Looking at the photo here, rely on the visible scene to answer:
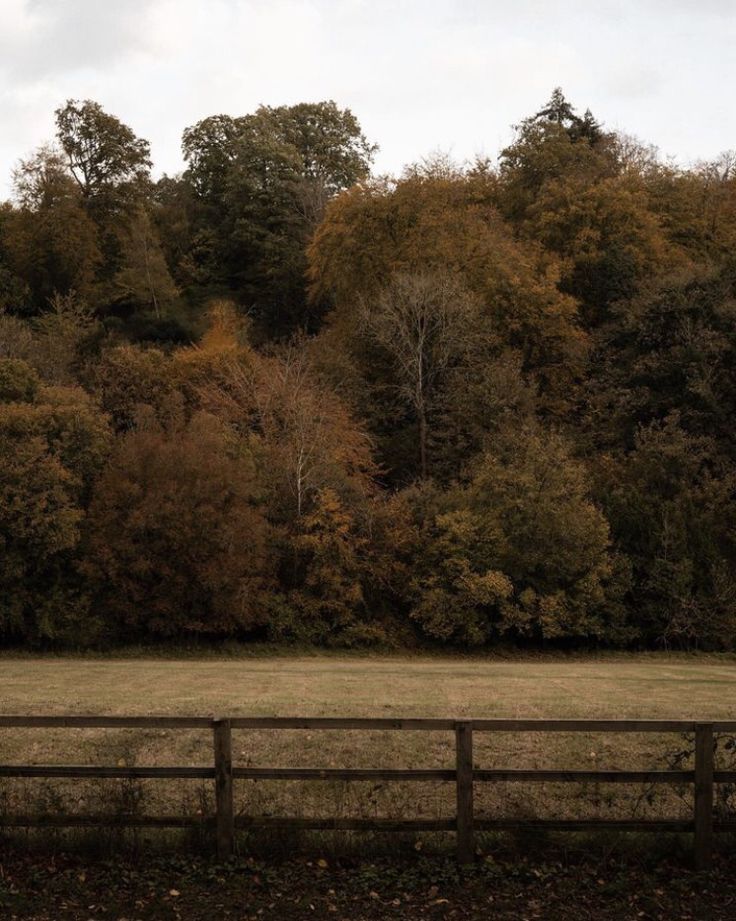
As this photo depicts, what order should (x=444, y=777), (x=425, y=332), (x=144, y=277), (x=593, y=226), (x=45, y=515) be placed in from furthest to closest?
1. (x=144, y=277)
2. (x=593, y=226)
3. (x=425, y=332)
4. (x=45, y=515)
5. (x=444, y=777)

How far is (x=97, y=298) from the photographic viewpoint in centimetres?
6412

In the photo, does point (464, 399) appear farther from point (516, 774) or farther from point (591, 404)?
point (516, 774)

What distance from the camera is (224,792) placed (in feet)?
28.9

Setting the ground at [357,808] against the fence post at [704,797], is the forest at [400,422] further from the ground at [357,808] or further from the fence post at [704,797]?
the fence post at [704,797]

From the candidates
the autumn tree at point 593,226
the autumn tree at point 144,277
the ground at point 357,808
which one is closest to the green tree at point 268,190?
the autumn tree at point 144,277

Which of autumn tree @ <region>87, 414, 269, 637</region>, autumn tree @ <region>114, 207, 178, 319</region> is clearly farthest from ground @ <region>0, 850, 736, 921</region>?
autumn tree @ <region>114, 207, 178, 319</region>

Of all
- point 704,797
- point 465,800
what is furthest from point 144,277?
point 704,797

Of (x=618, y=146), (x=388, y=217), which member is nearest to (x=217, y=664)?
(x=388, y=217)

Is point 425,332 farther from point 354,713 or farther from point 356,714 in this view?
point 356,714

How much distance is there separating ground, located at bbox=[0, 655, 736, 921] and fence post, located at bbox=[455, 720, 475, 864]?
0.20m

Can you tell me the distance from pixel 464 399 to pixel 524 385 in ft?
14.6

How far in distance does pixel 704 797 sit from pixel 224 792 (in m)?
4.63

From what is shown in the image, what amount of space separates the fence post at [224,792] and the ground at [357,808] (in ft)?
0.57

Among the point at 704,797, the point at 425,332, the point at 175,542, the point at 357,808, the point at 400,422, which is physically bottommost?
the point at 357,808
